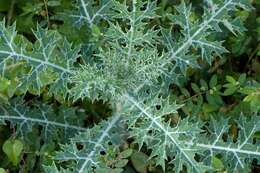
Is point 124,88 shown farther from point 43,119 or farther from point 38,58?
point 43,119

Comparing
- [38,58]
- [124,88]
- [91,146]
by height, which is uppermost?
[38,58]

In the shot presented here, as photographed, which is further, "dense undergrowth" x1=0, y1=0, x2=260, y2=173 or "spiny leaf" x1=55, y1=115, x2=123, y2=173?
"spiny leaf" x1=55, y1=115, x2=123, y2=173

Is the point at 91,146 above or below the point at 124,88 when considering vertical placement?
below

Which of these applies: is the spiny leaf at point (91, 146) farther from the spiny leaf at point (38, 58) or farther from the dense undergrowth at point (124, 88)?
the spiny leaf at point (38, 58)

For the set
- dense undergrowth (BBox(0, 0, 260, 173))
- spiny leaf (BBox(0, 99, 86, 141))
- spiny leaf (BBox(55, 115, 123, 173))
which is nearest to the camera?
dense undergrowth (BBox(0, 0, 260, 173))

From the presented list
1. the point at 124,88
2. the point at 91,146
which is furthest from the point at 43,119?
the point at 124,88

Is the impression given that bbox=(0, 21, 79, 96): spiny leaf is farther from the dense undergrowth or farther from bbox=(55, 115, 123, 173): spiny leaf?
bbox=(55, 115, 123, 173): spiny leaf

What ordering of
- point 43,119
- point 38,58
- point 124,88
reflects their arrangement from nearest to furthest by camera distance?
point 124,88 → point 38,58 → point 43,119

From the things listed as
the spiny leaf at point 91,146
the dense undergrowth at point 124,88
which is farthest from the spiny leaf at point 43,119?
the spiny leaf at point 91,146

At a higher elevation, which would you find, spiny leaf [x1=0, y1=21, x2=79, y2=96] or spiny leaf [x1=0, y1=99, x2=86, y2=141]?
spiny leaf [x1=0, y1=21, x2=79, y2=96]

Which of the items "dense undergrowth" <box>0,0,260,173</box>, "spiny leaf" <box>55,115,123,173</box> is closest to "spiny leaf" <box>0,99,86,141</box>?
"dense undergrowth" <box>0,0,260,173</box>
